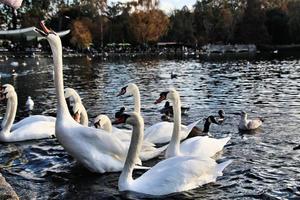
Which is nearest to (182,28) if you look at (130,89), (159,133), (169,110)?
(169,110)

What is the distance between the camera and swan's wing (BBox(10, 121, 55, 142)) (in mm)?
12258

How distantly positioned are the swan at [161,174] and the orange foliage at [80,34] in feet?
307

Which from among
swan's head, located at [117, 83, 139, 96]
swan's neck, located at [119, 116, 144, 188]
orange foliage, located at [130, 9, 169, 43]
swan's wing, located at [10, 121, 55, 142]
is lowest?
swan's wing, located at [10, 121, 55, 142]

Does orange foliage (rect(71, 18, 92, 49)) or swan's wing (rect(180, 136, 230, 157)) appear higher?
orange foliage (rect(71, 18, 92, 49))

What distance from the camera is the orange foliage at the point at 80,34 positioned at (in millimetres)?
100000

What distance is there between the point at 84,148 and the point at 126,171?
1161 millimetres

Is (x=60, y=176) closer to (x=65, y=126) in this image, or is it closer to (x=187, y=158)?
(x=65, y=126)

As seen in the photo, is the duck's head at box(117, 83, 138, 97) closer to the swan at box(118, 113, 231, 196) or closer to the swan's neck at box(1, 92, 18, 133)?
the swan's neck at box(1, 92, 18, 133)

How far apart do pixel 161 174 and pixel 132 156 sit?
1.79 feet

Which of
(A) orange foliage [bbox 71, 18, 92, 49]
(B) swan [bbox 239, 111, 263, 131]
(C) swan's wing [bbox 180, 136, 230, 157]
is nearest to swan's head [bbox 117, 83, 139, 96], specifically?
(C) swan's wing [bbox 180, 136, 230, 157]

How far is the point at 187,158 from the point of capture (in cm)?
828

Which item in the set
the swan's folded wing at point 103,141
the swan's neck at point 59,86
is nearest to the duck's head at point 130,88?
the swan's neck at point 59,86

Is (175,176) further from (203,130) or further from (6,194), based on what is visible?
(203,130)

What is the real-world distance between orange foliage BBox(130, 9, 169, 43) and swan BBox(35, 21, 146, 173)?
102 m
